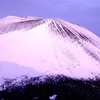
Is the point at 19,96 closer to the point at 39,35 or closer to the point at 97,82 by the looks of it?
the point at 97,82

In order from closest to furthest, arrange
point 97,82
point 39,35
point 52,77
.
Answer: point 52,77 < point 97,82 < point 39,35

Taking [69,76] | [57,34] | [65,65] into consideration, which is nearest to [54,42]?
[57,34]

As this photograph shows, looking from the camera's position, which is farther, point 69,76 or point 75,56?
point 75,56

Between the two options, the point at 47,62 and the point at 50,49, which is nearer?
the point at 47,62

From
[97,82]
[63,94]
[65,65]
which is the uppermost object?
[65,65]

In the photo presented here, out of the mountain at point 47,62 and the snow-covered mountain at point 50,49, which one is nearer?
the mountain at point 47,62

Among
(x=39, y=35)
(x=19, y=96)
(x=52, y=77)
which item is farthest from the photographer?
(x=39, y=35)

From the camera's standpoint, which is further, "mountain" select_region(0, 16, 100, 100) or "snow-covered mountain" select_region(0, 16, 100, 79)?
"snow-covered mountain" select_region(0, 16, 100, 79)

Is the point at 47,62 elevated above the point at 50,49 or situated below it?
below
